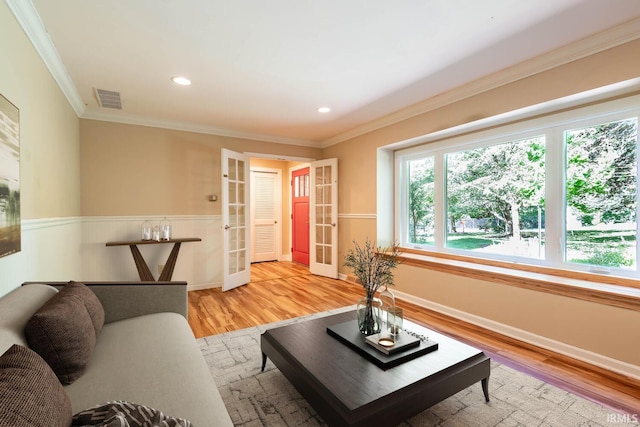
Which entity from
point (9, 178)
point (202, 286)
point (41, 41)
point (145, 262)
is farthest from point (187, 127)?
point (9, 178)

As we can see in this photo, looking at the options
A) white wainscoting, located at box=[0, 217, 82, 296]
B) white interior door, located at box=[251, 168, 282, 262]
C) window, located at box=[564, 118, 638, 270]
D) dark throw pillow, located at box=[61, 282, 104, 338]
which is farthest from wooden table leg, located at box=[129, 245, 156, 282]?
window, located at box=[564, 118, 638, 270]

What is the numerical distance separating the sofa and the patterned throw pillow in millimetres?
41

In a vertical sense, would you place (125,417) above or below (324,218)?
below

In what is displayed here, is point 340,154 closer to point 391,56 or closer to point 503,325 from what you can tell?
point 391,56

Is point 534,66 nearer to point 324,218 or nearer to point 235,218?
point 324,218

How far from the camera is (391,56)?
2.41 metres

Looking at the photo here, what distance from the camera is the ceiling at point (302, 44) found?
6.07ft

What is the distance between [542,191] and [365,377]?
2509 millimetres

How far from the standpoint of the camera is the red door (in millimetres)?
6043

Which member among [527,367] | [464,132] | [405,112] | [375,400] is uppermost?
[405,112]

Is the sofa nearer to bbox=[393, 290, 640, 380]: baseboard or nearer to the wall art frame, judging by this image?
the wall art frame

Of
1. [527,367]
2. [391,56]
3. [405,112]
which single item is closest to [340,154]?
[405,112]

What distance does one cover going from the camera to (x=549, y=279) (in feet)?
8.16

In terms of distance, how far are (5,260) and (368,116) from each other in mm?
3662
